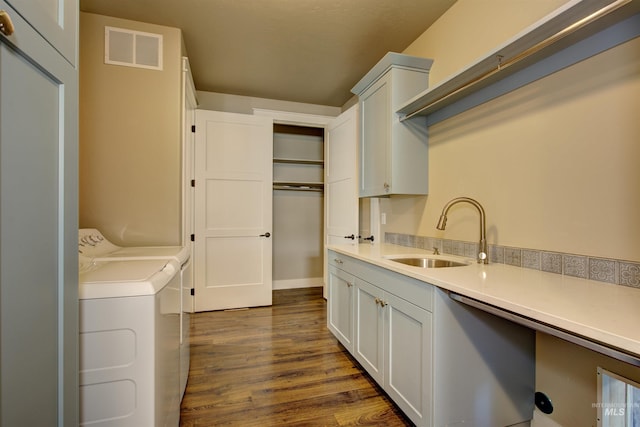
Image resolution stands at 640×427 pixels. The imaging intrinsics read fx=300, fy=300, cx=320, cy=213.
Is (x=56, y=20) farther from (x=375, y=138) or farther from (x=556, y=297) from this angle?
(x=375, y=138)

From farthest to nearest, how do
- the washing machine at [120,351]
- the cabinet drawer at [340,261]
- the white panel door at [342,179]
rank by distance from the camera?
the white panel door at [342,179] < the cabinet drawer at [340,261] < the washing machine at [120,351]

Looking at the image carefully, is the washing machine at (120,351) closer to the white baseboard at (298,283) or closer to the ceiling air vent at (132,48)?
the ceiling air vent at (132,48)

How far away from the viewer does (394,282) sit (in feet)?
5.50

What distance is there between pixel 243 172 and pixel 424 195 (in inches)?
84.5

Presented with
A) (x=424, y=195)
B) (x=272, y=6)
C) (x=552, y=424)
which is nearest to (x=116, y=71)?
(x=272, y=6)

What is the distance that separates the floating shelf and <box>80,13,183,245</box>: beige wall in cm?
202

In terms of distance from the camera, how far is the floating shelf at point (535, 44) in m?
1.10

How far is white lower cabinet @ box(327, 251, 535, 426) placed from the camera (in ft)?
4.42

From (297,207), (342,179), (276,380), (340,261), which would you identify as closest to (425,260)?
(340,261)

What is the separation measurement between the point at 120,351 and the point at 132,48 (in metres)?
2.45

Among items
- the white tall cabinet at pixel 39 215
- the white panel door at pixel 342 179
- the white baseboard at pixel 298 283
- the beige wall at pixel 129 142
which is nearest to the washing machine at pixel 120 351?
the white tall cabinet at pixel 39 215

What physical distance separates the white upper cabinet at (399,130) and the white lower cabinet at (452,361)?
906mm

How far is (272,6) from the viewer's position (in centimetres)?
221

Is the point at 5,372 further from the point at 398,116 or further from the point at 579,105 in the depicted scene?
the point at 398,116
